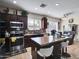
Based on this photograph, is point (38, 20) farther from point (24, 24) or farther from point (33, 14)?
point (24, 24)

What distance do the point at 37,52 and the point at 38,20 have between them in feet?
20.4

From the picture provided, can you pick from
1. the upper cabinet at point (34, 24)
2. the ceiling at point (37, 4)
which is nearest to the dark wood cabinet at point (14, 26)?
the ceiling at point (37, 4)

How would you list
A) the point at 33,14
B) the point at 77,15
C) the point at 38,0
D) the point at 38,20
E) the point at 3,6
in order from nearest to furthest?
1. the point at 38,0
2. the point at 3,6
3. the point at 33,14
4. the point at 38,20
5. the point at 77,15

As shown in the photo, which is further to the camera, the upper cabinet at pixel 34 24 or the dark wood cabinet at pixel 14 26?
the upper cabinet at pixel 34 24

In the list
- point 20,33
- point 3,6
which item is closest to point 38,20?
point 20,33

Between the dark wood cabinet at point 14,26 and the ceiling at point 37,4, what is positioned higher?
the ceiling at point 37,4

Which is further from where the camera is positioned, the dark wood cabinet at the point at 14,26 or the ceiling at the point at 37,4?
the ceiling at the point at 37,4

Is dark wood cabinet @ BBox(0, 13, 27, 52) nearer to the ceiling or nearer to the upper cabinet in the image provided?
the ceiling

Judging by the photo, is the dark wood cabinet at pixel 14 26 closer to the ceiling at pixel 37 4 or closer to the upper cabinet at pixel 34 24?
the ceiling at pixel 37 4

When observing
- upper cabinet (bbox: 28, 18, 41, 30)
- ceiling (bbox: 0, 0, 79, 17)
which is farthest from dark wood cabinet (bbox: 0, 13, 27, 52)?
upper cabinet (bbox: 28, 18, 41, 30)

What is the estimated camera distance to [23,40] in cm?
744

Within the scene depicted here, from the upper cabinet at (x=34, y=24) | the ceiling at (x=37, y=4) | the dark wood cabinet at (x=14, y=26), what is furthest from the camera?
the upper cabinet at (x=34, y=24)

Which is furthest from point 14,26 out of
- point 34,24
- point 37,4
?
point 34,24

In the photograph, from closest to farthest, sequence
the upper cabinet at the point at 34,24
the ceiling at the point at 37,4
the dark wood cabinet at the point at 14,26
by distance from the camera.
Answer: the dark wood cabinet at the point at 14,26, the ceiling at the point at 37,4, the upper cabinet at the point at 34,24
